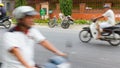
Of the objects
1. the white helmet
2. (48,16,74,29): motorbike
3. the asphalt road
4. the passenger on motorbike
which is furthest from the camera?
(48,16,74,29): motorbike

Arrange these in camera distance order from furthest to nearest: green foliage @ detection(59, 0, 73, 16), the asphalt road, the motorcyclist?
green foliage @ detection(59, 0, 73, 16)
the motorcyclist
the asphalt road

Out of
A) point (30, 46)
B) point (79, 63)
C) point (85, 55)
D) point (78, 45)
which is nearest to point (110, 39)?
point (78, 45)

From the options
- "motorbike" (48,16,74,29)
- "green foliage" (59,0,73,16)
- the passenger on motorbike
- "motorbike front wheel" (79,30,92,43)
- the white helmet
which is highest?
the white helmet

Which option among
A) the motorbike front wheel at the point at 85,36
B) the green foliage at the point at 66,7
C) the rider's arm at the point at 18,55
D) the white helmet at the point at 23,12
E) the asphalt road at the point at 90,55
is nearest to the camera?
the rider's arm at the point at 18,55

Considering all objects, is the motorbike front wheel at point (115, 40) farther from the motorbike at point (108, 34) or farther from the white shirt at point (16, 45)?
the white shirt at point (16, 45)

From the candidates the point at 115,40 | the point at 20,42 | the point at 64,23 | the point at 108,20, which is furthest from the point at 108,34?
the point at 20,42

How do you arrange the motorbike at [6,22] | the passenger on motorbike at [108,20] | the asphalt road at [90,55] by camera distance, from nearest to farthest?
the asphalt road at [90,55] → the passenger on motorbike at [108,20] → the motorbike at [6,22]

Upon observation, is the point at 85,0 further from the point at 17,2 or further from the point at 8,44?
the point at 8,44

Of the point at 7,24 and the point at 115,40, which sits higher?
the point at 115,40

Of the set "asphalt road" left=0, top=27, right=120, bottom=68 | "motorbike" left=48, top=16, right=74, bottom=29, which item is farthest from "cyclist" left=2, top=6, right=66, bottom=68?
"motorbike" left=48, top=16, right=74, bottom=29

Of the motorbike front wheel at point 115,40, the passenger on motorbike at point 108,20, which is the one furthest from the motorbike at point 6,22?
the motorbike front wheel at point 115,40

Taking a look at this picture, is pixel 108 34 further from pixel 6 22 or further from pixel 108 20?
pixel 6 22

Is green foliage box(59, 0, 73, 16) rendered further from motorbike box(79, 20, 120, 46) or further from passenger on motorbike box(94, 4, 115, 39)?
passenger on motorbike box(94, 4, 115, 39)

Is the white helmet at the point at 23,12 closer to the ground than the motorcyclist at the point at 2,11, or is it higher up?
higher up
